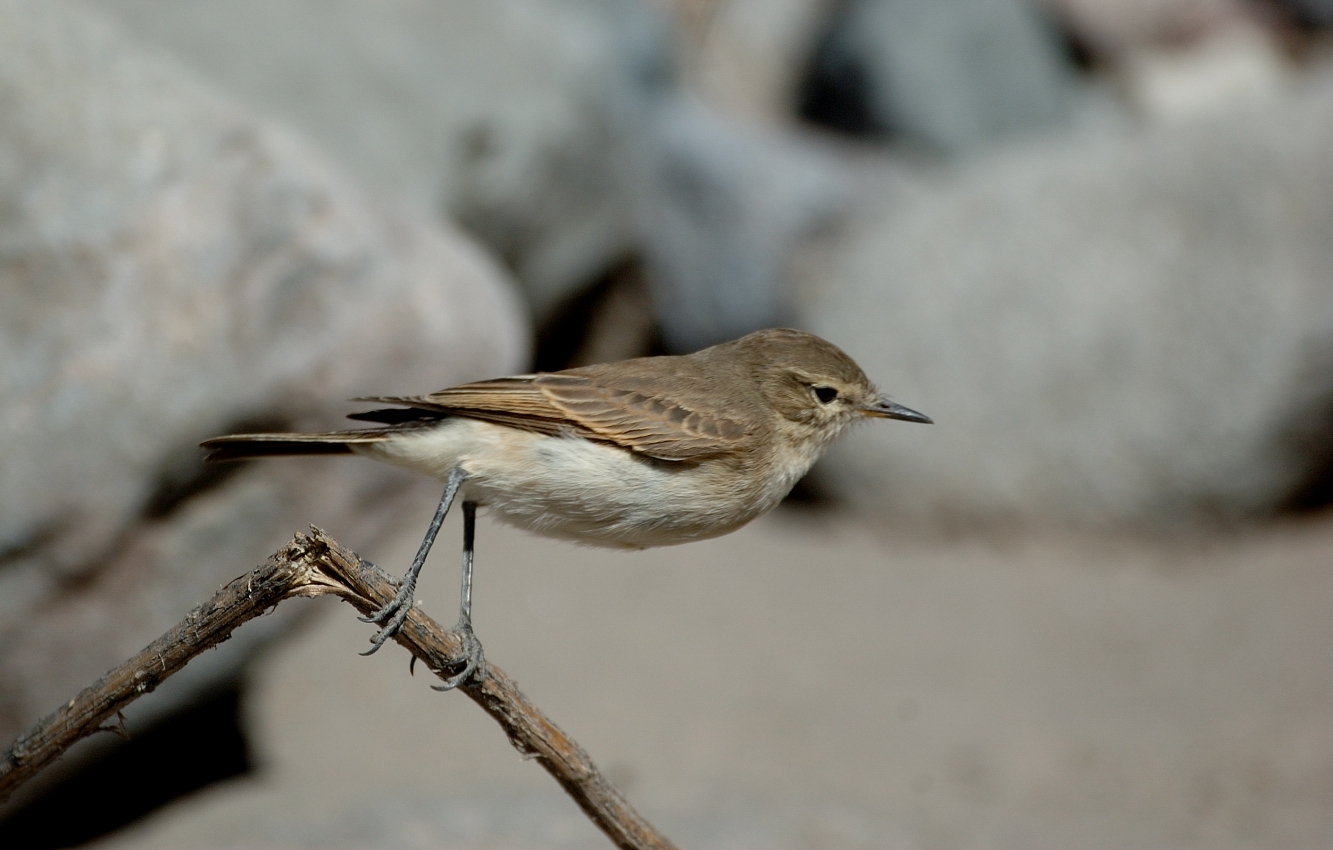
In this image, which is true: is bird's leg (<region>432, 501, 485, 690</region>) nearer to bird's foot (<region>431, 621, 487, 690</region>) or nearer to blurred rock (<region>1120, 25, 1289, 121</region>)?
bird's foot (<region>431, 621, 487, 690</region>)

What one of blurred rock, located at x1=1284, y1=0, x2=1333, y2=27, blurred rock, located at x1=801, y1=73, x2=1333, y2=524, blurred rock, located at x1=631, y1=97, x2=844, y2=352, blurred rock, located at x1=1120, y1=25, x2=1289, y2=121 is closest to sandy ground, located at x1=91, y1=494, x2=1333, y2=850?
blurred rock, located at x1=801, y1=73, x2=1333, y2=524

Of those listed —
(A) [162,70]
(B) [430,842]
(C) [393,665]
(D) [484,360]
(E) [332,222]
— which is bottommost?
(B) [430,842]

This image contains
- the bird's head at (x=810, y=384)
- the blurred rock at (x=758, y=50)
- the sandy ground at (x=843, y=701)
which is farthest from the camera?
the blurred rock at (x=758, y=50)

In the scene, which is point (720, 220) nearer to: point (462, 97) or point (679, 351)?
point (679, 351)

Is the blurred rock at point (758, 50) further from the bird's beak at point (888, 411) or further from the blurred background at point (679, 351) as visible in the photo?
the bird's beak at point (888, 411)

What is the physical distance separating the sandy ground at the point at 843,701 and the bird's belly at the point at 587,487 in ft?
8.24

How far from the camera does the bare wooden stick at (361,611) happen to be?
10.5ft

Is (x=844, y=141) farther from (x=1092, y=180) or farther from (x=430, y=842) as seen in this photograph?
(x=430, y=842)

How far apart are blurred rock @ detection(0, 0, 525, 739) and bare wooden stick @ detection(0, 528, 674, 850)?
7.17ft

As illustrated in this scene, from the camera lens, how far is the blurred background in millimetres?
5758

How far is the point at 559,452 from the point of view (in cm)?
374

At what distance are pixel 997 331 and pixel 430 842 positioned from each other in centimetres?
561

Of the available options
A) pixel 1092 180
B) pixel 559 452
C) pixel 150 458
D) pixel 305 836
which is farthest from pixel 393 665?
pixel 1092 180

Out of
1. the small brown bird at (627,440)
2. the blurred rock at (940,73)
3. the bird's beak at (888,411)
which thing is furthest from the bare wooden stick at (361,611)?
the blurred rock at (940,73)
